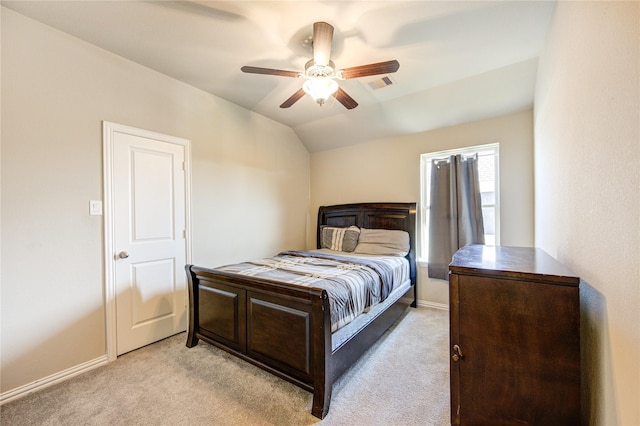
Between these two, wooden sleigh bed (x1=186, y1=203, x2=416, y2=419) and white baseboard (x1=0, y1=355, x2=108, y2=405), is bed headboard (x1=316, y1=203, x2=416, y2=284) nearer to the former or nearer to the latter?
wooden sleigh bed (x1=186, y1=203, x2=416, y2=419)

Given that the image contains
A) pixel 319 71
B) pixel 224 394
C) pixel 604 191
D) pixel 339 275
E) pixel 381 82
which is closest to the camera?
pixel 604 191

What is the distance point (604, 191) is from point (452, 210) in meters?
2.43

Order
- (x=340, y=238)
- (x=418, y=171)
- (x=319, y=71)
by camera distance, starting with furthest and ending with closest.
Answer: (x=340, y=238), (x=418, y=171), (x=319, y=71)

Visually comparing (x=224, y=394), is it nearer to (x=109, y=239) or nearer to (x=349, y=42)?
(x=109, y=239)

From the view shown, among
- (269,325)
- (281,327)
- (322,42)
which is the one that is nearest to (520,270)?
(281,327)

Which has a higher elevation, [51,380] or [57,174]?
[57,174]

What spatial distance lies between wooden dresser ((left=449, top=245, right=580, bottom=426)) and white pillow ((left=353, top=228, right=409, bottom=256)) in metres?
2.25

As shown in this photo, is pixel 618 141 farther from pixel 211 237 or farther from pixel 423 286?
Answer: pixel 211 237

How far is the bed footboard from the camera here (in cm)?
168

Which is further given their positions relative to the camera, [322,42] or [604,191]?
[322,42]

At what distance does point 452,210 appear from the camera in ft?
10.9

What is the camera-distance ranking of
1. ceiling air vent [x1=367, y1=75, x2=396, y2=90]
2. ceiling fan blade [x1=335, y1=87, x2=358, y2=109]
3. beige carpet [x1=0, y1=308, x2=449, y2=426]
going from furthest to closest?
ceiling air vent [x1=367, y1=75, x2=396, y2=90] → ceiling fan blade [x1=335, y1=87, x2=358, y2=109] → beige carpet [x1=0, y1=308, x2=449, y2=426]

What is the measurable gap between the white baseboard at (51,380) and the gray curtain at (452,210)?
3685 millimetres

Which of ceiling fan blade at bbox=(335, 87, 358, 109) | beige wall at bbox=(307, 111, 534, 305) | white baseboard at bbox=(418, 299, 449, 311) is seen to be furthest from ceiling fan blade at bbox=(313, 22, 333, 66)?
white baseboard at bbox=(418, 299, 449, 311)
